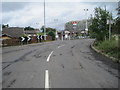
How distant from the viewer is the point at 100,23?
29562 mm

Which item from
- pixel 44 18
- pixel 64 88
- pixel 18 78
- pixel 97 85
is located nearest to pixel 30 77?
pixel 18 78

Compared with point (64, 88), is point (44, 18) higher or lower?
higher

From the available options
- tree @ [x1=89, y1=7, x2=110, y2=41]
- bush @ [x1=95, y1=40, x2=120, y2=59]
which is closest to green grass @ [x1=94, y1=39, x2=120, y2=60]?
bush @ [x1=95, y1=40, x2=120, y2=59]

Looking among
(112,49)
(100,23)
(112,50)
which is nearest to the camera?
(112,50)

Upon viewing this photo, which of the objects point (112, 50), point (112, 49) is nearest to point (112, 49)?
point (112, 49)

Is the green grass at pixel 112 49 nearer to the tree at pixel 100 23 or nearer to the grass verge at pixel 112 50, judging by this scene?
the grass verge at pixel 112 50

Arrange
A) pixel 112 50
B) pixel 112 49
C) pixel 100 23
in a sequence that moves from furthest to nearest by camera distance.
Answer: pixel 100 23, pixel 112 49, pixel 112 50

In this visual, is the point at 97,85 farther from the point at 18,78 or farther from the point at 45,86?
the point at 18,78

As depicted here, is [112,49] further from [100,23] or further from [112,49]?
[100,23]

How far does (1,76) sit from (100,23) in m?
22.3

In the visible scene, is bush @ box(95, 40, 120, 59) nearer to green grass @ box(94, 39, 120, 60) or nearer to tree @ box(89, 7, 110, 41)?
green grass @ box(94, 39, 120, 60)

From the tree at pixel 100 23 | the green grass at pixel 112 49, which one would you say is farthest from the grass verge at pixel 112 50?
the tree at pixel 100 23

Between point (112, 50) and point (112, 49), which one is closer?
point (112, 50)

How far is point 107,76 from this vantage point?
29.5 ft
